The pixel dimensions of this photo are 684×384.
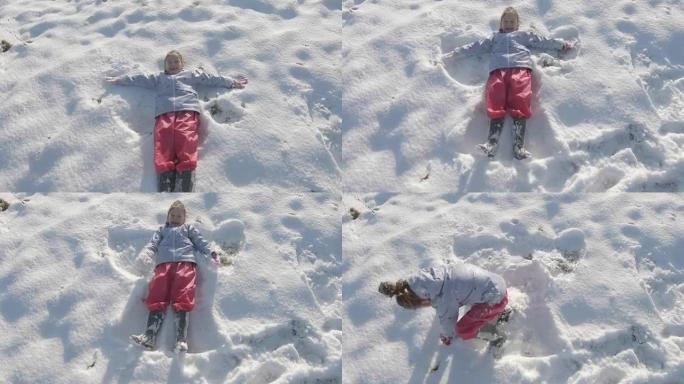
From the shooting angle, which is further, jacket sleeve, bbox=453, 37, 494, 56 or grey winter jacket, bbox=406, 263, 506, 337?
jacket sleeve, bbox=453, 37, 494, 56

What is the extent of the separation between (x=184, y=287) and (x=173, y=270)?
0.16 m

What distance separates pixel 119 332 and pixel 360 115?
2238 mm

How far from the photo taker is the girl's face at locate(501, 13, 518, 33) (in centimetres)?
525

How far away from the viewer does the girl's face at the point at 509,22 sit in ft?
17.2

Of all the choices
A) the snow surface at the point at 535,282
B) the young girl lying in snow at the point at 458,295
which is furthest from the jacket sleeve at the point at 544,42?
the young girl lying in snow at the point at 458,295

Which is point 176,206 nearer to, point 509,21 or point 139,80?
point 139,80

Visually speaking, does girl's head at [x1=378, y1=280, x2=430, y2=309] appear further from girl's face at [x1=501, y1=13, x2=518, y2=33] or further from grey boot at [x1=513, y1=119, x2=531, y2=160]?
girl's face at [x1=501, y1=13, x2=518, y2=33]

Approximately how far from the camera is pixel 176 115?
5.02 m

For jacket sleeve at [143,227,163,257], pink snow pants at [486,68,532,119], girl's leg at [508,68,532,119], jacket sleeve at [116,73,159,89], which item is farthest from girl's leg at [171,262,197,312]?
girl's leg at [508,68,532,119]

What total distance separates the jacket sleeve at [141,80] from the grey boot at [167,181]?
79cm

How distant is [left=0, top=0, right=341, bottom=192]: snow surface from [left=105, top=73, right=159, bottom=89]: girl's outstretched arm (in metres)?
0.07

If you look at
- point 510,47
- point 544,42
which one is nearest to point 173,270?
point 510,47

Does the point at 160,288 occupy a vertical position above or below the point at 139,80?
below

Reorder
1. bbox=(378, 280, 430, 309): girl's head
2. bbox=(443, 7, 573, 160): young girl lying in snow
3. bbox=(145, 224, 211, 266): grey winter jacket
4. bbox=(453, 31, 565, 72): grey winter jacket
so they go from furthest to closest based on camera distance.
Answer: bbox=(453, 31, 565, 72): grey winter jacket, bbox=(443, 7, 573, 160): young girl lying in snow, bbox=(145, 224, 211, 266): grey winter jacket, bbox=(378, 280, 430, 309): girl's head
